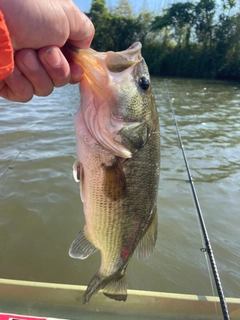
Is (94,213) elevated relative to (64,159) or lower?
elevated

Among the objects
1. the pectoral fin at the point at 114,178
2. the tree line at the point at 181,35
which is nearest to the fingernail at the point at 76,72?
the pectoral fin at the point at 114,178

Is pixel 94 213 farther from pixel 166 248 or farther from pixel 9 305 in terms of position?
pixel 166 248

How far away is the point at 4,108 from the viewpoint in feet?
32.0

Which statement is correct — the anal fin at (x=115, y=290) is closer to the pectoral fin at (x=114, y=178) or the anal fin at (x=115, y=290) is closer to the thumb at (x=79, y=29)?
the pectoral fin at (x=114, y=178)

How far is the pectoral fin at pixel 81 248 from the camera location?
71.0 inches

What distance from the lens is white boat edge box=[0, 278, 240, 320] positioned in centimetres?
235

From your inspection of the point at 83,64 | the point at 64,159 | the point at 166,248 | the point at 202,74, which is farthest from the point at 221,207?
the point at 202,74

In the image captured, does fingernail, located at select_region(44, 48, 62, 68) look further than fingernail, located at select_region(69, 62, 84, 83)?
No

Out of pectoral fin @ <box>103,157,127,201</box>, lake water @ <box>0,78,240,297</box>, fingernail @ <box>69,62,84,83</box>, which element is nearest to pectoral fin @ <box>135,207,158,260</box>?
pectoral fin @ <box>103,157,127,201</box>

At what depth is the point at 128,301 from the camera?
7.84 feet

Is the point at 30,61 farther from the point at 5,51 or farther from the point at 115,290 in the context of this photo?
the point at 115,290

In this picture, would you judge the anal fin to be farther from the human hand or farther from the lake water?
the lake water

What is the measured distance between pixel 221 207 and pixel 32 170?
327 centimetres

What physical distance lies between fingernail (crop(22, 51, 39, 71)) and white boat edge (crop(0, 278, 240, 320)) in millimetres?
1760
